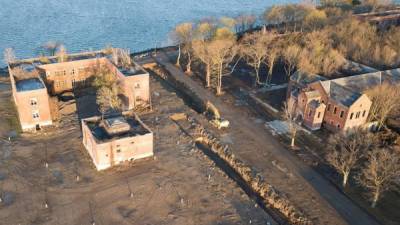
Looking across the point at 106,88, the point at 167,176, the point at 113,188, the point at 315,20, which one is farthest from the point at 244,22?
the point at 113,188

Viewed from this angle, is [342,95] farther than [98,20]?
No

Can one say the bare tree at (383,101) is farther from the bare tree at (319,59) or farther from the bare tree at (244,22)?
the bare tree at (244,22)

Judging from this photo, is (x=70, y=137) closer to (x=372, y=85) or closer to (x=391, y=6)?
(x=372, y=85)

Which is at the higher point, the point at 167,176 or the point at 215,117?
the point at 215,117

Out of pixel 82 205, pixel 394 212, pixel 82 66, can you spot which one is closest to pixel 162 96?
pixel 82 66

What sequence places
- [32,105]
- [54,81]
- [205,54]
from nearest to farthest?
1. [32,105]
2. [54,81]
3. [205,54]

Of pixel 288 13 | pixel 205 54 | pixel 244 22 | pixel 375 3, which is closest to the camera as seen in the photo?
pixel 205 54

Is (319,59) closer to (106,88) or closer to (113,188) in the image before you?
(106,88)
